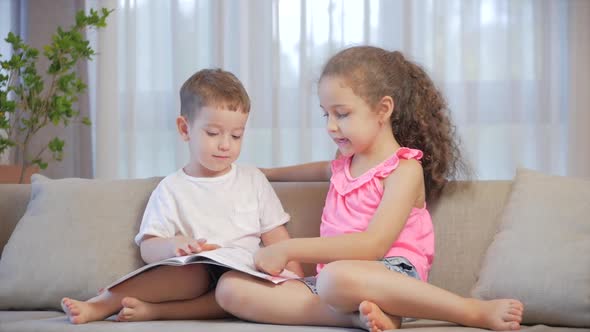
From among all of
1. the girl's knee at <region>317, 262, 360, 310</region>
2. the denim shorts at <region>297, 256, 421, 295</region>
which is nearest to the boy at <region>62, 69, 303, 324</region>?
the denim shorts at <region>297, 256, 421, 295</region>

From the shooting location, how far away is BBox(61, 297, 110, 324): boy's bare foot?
1.87 metres

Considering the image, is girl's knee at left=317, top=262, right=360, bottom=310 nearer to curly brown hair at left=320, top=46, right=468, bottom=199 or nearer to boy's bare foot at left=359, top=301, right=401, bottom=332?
boy's bare foot at left=359, top=301, right=401, bottom=332

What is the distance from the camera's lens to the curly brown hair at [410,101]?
6.77ft

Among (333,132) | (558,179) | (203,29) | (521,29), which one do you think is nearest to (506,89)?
(521,29)

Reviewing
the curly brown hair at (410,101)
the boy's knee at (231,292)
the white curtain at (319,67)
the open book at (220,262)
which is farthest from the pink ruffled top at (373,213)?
the white curtain at (319,67)

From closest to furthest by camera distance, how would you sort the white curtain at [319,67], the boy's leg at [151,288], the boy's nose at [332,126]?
the boy's leg at [151,288], the boy's nose at [332,126], the white curtain at [319,67]

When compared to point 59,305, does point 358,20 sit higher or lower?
higher

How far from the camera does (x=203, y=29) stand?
3994 mm

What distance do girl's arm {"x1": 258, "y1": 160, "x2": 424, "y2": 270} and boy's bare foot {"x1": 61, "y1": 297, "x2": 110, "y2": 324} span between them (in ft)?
1.32

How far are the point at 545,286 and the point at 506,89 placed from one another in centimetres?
203

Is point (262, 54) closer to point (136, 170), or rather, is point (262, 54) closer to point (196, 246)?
point (136, 170)

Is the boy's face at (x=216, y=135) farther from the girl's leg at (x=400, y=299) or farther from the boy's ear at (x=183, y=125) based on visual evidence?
the girl's leg at (x=400, y=299)

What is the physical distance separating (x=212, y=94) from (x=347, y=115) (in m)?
0.35

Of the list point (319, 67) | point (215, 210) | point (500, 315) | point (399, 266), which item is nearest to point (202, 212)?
point (215, 210)
